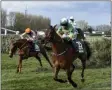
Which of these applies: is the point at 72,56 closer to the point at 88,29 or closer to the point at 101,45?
the point at 101,45

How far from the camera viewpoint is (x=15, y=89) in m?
9.82

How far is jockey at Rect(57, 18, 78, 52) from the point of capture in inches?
411

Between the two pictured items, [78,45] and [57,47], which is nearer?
[57,47]

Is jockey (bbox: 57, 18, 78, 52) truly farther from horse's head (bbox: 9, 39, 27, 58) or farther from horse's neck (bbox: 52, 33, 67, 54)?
horse's head (bbox: 9, 39, 27, 58)

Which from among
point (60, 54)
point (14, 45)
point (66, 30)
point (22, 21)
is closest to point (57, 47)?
point (60, 54)

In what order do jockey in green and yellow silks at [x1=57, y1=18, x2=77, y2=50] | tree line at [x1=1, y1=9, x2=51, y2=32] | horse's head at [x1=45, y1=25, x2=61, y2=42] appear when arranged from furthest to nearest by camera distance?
1. tree line at [x1=1, y1=9, x2=51, y2=32]
2. jockey in green and yellow silks at [x1=57, y1=18, x2=77, y2=50]
3. horse's head at [x1=45, y1=25, x2=61, y2=42]

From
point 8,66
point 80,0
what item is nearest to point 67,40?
point 80,0

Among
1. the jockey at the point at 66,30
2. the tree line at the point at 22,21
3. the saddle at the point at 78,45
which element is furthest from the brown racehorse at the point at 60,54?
the tree line at the point at 22,21

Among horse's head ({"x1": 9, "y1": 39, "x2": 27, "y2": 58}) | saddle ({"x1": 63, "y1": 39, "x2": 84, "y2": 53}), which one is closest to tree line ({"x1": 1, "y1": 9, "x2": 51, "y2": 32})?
horse's head ({"x1": 9, "y1": 39, "x2": 27, "y2": 58})

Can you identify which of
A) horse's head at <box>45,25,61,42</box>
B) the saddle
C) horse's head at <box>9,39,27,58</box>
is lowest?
horse's head at <box>9,39,27,58</box>

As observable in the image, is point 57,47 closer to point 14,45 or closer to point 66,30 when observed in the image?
point 66,30

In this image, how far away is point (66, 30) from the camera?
424 inches

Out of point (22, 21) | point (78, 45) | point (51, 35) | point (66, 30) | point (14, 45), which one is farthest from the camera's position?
point (22, 21)

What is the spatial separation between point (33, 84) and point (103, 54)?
25.8 ft
